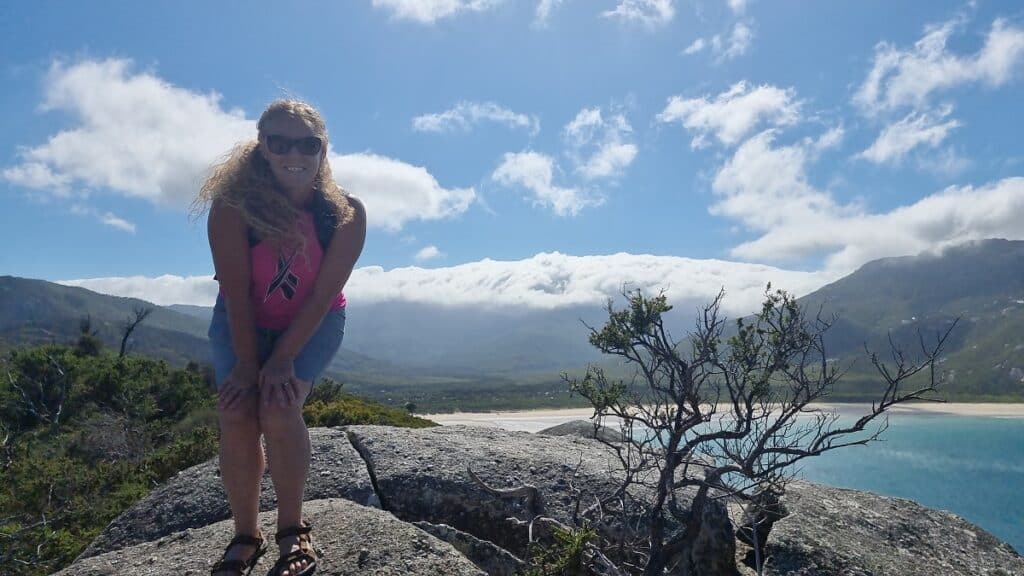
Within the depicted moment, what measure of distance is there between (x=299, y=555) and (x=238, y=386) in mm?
1061

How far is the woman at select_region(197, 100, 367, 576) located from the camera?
3.67 meters

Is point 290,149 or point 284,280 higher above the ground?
point 290,149

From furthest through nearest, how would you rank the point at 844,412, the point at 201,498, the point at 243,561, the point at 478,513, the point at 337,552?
the point at 844,412 < the point at 201,498 < the point at 478,513 < the point at 337,552 < the point at 243,561

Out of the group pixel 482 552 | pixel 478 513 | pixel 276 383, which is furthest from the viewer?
pixel 478 513

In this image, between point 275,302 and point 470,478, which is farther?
point 470,478

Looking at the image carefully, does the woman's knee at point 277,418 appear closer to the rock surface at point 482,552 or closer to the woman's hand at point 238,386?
the woman's hand at point 238,386

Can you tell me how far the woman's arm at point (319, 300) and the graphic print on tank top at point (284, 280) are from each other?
130mm

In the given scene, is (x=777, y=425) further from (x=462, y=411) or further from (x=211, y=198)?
(x=462, y=411)

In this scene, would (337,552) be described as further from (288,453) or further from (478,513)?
(478,513)

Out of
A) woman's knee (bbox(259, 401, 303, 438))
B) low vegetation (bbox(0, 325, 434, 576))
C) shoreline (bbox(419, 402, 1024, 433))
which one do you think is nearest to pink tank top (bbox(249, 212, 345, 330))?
woman's knee (bbox(259, 401, 303, 438))

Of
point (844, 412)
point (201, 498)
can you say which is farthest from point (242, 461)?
point (844, 412)

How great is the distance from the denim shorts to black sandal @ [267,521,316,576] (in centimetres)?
88

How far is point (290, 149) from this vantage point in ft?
12.6

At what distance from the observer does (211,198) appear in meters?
3.88
